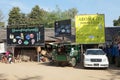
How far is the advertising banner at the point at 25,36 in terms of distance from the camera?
3825cm

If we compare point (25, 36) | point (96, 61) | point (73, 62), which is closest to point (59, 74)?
point (96, 61)

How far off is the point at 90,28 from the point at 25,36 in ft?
26.3

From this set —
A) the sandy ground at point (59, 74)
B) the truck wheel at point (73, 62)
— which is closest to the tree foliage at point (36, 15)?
the truck wheel at point (73, 62)

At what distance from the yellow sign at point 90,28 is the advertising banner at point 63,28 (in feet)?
8.25

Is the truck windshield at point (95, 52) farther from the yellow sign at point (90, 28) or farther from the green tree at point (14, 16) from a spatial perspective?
the green tree at point (14, 16)

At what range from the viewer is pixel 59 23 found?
3925 cm

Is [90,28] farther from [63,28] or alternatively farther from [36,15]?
[36,15]

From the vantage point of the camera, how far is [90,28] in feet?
115

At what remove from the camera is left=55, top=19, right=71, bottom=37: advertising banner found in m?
38.0

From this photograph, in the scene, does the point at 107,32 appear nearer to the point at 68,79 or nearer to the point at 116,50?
the point at 116,50

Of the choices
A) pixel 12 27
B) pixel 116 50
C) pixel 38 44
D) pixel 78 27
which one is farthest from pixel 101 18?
pixel 12 27

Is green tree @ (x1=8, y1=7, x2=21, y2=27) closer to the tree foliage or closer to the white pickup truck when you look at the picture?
the tree foliage

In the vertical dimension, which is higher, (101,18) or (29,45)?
(101,18)

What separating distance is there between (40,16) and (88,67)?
61.5 meters
